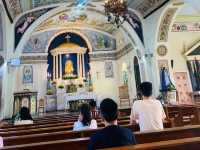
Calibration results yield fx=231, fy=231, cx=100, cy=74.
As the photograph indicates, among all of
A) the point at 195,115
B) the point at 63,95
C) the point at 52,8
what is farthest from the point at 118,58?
the point at 195,115

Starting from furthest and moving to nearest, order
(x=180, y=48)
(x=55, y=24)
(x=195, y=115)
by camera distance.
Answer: (x=55, y=24) → (x=180, y=48) → (x=195, y=115)

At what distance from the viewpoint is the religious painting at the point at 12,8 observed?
27.5 ft

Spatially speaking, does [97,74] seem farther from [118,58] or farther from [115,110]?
[115,110]

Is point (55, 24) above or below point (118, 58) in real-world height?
above

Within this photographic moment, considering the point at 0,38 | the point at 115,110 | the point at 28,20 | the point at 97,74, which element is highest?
the point at 28,20

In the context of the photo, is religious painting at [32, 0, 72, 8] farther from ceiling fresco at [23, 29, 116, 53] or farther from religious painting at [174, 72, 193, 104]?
religious painting at [174, 72, 193, 104]

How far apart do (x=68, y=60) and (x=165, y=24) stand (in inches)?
314

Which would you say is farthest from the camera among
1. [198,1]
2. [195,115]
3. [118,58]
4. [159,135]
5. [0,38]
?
[118,58]

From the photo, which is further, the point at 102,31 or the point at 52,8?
the point at 102,31

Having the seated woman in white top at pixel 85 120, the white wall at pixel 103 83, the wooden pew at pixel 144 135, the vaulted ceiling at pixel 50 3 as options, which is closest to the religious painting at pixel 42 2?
the vaulted ceiling at pixel 50 3

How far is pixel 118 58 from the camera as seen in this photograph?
16.1 meters

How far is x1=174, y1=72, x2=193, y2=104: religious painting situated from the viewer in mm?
11258

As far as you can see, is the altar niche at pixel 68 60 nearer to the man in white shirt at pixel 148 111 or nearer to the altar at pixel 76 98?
the altar at pixel 76 98

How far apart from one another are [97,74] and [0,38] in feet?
24.6
